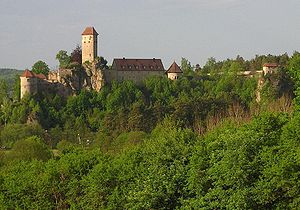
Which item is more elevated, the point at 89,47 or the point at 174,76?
the point at 89,47

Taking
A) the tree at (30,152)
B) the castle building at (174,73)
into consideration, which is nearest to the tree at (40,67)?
the castle building at (174,73)

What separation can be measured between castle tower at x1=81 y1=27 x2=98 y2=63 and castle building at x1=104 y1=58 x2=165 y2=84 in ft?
11.7

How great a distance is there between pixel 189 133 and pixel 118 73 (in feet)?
216

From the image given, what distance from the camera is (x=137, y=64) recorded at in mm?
104312

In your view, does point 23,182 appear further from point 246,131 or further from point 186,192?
point 246,131

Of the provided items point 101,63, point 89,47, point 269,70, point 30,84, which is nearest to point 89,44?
point 89,47

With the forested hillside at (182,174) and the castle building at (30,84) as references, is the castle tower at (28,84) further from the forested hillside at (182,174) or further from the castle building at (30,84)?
the forested hillside at (182,174)

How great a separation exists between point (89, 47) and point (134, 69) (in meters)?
7.86

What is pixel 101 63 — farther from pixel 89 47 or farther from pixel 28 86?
pixel 28 86

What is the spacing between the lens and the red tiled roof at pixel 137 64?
10212 centimetres

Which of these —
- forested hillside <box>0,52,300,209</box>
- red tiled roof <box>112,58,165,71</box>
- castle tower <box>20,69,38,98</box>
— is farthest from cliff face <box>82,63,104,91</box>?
forested hillside <box>0,52,300,209</box>

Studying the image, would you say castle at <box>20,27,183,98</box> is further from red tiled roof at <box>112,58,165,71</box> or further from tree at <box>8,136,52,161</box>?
tree at <box>8,136,52,161</box>

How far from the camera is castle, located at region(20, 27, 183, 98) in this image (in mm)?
92438

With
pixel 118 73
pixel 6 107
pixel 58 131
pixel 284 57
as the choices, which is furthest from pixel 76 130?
pixel 284 57
